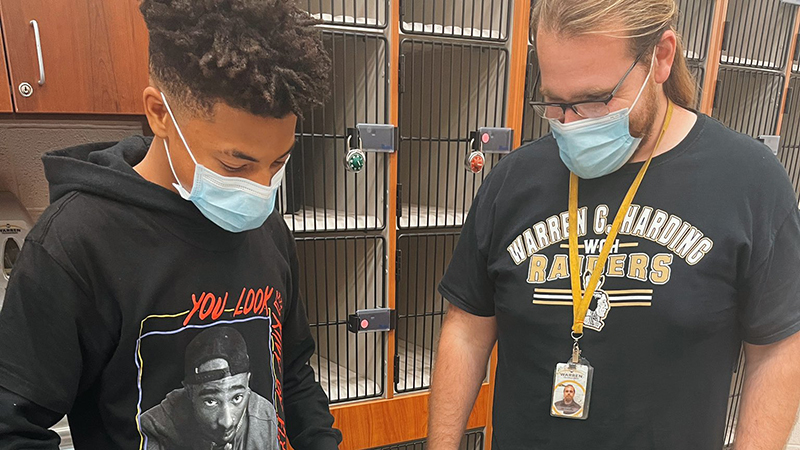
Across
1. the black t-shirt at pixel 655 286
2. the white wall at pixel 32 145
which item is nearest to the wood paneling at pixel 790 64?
the black t-shirt at pixel 655 286

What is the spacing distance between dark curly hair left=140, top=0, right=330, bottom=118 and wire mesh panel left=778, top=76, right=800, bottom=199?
1967 mm

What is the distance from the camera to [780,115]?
1702 mm

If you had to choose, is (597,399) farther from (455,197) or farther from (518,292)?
(455,197)

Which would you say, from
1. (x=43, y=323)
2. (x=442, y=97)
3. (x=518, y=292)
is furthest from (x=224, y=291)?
(x=442, y=97)

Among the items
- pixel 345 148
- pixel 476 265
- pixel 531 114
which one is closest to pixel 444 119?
pixel 531 114

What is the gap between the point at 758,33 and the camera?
1.63 m

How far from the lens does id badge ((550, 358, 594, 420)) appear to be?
2.62 feet

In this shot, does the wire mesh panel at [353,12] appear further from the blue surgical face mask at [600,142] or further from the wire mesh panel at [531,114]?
the blue surgical face mask at [600,142]

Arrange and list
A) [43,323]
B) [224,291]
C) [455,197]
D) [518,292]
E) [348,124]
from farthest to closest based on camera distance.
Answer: [455,197]
[348,124]
[518,292]
[224,291]
[43,323]

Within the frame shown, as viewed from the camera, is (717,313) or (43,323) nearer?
(43,323)

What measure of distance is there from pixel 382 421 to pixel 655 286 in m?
0.98

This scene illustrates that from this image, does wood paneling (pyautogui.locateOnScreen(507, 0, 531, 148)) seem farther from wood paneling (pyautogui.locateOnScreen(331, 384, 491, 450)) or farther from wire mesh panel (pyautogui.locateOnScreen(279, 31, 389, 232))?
wood paneling (pyautogui.locateOnScreen(331, 384, 491, 450))

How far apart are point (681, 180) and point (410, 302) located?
109cm

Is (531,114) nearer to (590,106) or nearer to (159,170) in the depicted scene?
(590,106)
